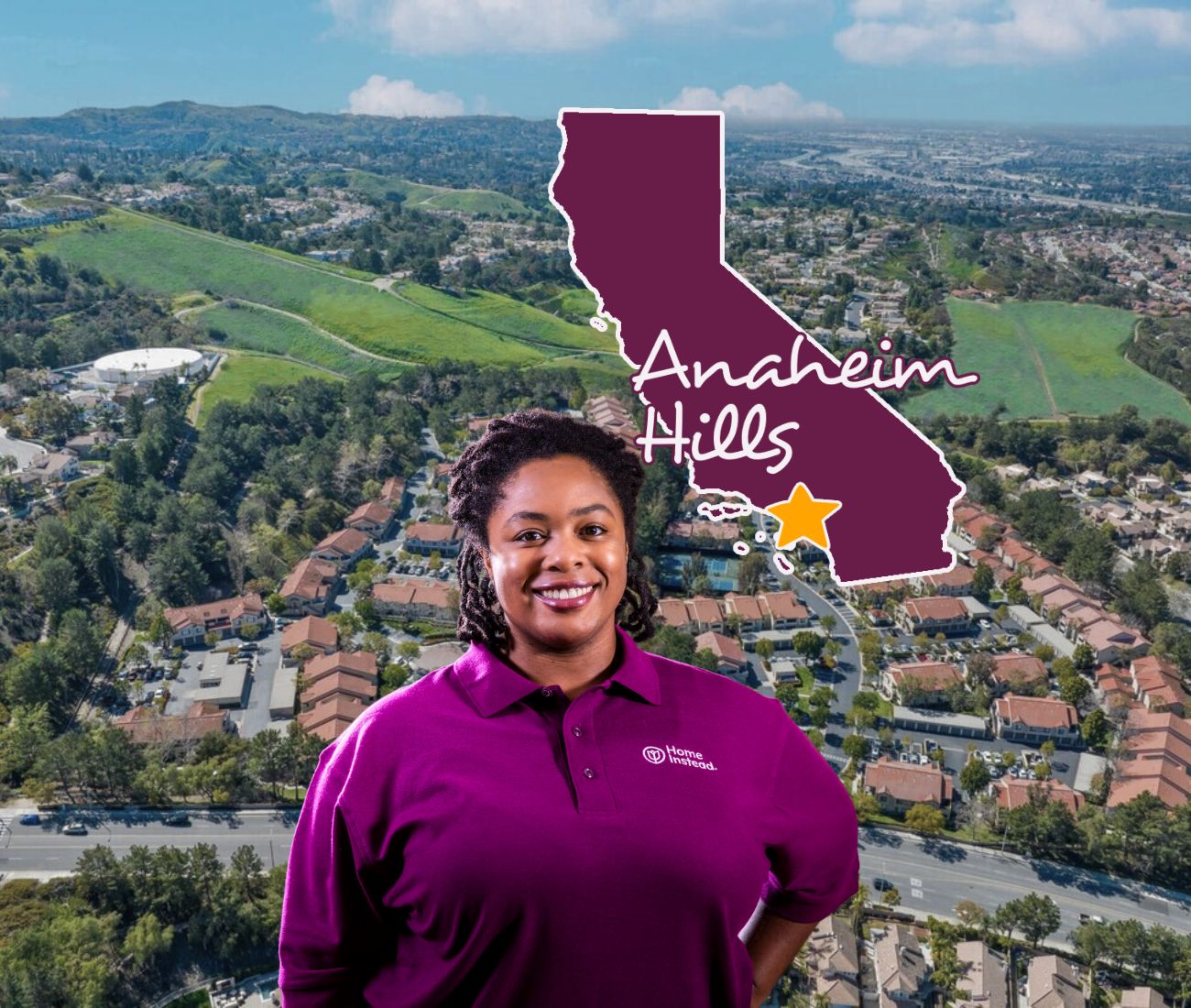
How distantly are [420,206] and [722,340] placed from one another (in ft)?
149

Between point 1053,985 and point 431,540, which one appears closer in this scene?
point 1053,985

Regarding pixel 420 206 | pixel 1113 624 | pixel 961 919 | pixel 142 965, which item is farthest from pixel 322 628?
pixel 420 206

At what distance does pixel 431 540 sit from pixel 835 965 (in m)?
8.27

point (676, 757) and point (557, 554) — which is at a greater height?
point (557, 554)

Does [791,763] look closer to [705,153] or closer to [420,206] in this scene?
[705,153]

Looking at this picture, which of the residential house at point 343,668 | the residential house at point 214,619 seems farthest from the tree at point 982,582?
the residential house at point 214,619

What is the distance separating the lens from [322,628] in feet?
35.7

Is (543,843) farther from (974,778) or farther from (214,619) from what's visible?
(214,619)

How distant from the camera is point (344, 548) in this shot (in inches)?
512

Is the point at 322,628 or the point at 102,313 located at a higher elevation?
the point at 102,313

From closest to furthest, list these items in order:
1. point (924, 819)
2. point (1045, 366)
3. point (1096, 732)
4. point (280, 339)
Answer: point (924, 819) → point (1096, 732) → point (1045, 366) → point (280, 339)

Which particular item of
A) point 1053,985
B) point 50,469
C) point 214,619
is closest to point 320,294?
point 50,469

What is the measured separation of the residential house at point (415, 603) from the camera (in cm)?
1142

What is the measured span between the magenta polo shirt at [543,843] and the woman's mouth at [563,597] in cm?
9
